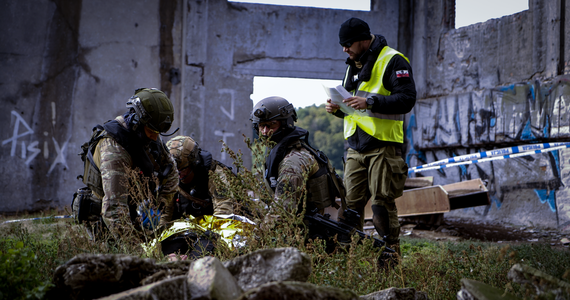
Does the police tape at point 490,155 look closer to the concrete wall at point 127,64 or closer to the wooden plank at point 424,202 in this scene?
the wooden plank at point 424,202

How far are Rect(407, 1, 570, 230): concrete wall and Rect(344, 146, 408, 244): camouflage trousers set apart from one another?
14.0 ft

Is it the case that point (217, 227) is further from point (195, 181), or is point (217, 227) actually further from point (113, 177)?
point (195, 181)

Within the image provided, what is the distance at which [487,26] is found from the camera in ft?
25.4

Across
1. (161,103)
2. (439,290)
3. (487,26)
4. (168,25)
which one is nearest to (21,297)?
(439,290)

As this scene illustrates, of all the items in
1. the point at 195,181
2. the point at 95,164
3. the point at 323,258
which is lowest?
the point at 323,258

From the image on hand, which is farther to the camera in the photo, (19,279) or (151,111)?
(151,111)

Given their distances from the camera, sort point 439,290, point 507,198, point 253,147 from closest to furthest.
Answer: point 439,290
point 253,147
point 507,198

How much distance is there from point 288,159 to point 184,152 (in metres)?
1.23

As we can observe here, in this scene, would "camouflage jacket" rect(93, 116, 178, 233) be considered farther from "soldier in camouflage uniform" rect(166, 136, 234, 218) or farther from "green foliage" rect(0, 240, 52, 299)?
"green foliage" rect(0, 240, 52, 299)

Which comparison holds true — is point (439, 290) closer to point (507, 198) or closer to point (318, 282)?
point (318, 282)

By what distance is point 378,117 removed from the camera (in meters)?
3.57

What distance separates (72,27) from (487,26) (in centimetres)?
740

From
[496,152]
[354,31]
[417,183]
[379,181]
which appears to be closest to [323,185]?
[379,181]

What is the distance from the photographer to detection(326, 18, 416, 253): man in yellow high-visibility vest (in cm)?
345
